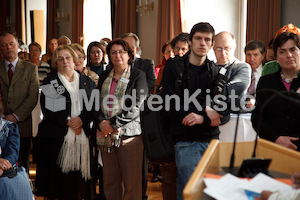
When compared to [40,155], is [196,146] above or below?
above

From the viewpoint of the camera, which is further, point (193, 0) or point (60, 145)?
point (193, 0)

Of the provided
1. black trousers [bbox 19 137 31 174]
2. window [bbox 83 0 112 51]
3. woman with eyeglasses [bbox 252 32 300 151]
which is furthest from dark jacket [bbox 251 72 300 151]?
window [bbox 83 0 112 51]

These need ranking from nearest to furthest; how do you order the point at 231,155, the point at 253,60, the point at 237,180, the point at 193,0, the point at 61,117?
the point at 237,180 < the point at 231,155 < the point at 61,117 < the point at 253,60 < the point at 193,0

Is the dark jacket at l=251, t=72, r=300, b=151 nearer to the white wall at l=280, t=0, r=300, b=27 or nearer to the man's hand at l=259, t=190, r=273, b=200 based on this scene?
the man's hand at l=259, t=190, r=273, b=200

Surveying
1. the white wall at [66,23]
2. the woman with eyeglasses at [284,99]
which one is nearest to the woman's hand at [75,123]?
the woman with eyeglasses at [284,99]

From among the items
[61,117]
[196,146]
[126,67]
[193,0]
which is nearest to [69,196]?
[61,117]

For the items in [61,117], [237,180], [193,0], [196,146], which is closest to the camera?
[237,180]

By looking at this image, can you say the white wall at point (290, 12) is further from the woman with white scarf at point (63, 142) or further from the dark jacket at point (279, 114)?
the woman with white scarf at point (63, 142)

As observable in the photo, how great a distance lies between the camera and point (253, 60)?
417cm

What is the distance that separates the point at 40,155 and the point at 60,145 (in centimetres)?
23

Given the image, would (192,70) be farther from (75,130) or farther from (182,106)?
(75,130)

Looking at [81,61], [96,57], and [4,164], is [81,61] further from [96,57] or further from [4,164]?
[4,164]

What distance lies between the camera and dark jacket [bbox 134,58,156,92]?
415 cm

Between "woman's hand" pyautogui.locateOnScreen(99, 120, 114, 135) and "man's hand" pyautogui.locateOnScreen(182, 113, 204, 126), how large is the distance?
101 cm
